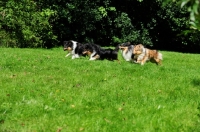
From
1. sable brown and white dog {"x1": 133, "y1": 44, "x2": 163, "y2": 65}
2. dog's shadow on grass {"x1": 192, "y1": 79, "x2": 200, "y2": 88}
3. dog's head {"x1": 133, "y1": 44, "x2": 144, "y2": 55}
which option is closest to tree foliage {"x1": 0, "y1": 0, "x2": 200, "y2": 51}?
sable brown and white dog {"x1": 133, "y1": 44, "x2": 163, "y2": 65}

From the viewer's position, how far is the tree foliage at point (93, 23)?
20.9 metres

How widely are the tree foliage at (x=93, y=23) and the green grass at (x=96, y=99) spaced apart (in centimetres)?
1052

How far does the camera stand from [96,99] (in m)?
7.25

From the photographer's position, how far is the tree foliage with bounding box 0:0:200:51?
68.5 feet

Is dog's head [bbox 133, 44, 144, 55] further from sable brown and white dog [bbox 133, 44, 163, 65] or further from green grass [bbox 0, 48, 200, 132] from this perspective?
green grass [bbox 0, 48, 200, 132]

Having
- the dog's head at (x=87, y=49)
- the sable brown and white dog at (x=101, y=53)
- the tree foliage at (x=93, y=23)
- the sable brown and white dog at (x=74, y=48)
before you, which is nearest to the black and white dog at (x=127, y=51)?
the sable brown and white dog at (x=101, y=53)

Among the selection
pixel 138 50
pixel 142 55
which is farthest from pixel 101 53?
pixel 142 55

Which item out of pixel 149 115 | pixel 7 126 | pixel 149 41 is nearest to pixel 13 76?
pixel 7 126

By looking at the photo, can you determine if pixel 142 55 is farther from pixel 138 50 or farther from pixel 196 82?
pixel 196 82

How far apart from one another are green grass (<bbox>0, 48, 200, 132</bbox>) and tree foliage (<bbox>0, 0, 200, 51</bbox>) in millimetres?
10516

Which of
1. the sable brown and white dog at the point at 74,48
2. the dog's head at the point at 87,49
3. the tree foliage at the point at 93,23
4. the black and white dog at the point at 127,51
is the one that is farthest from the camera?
the tree foliage at the point at 93,23

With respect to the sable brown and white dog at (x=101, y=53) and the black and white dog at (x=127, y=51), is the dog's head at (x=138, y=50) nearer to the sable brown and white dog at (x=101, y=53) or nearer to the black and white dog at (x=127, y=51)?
the black and white dog at (x=127, y=51)

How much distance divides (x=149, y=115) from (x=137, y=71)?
4518mm

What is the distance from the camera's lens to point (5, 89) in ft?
25.2
